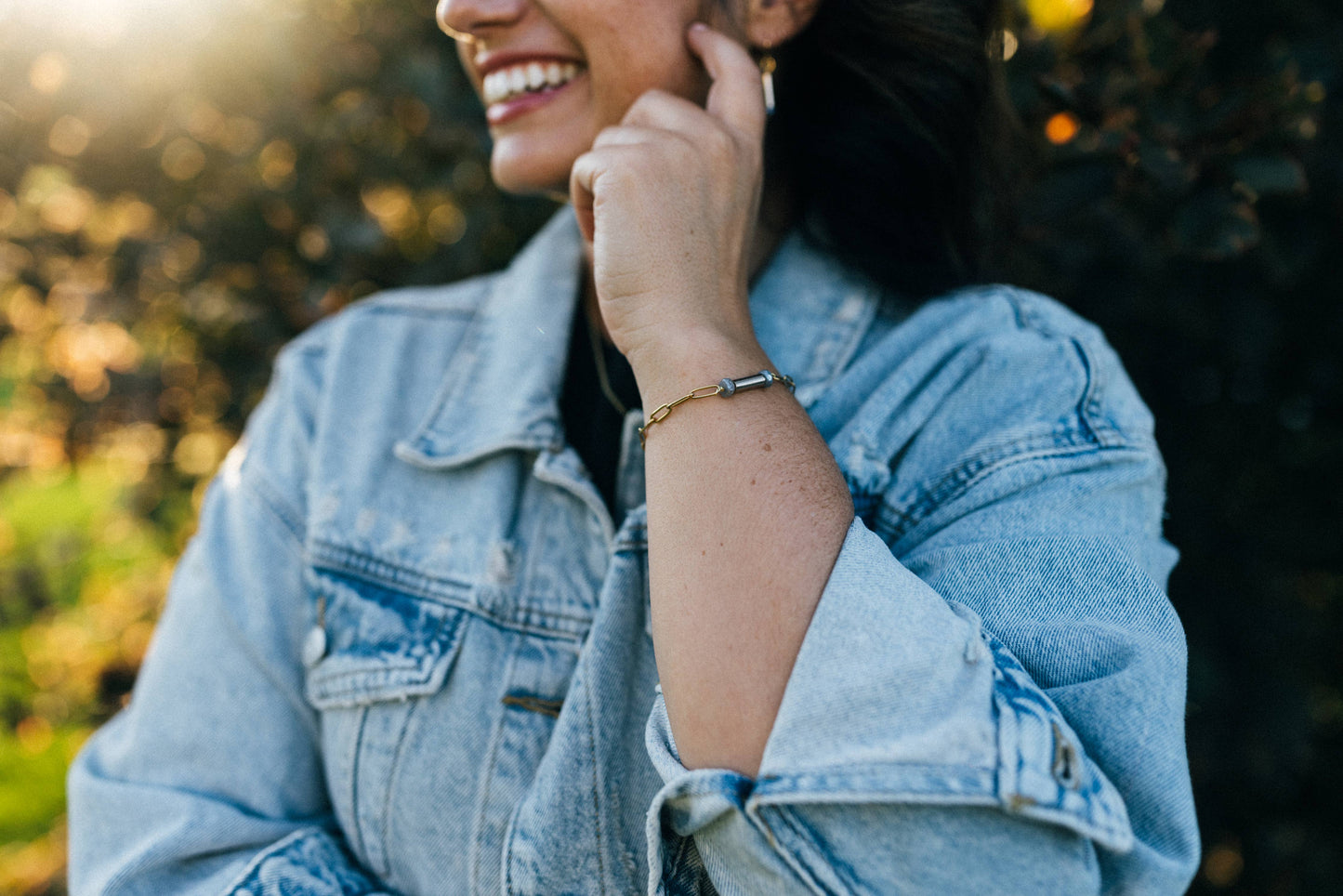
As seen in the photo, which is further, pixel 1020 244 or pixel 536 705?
pixel 1020 244

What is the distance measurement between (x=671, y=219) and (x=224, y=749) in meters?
0.94

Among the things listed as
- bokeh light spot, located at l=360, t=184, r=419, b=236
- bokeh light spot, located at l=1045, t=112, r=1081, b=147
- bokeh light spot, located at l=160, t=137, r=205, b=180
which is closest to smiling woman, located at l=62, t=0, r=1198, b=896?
bokeh light spot, located at l=1045, t=112, r=1081, b=147

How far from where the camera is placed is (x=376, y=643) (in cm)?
119

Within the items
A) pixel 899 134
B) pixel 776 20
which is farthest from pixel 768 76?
pixel 899 134

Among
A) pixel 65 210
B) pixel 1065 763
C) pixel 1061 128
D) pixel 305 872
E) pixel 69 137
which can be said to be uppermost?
pixel 69 137

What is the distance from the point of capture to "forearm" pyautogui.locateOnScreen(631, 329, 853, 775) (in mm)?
813

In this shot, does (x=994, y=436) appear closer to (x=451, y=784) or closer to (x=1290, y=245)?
(x=451, y=784)

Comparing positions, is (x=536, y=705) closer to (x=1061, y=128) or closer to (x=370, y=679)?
(x=370, y=679)

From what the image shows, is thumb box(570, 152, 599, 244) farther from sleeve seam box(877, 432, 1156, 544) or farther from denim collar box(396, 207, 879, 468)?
sleeve seam box(877, 432, 1156, 544)

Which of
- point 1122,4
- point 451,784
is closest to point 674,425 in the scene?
point 451,784

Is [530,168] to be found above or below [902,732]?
above

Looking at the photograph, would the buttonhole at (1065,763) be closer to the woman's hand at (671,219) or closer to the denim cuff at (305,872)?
the woman's hand at (671,219)

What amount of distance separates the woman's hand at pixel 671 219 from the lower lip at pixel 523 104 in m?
0.16

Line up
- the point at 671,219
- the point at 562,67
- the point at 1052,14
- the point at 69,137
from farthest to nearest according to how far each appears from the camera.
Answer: the point at 1052,14
the point at 69,137
the point at 562,67
the point at 671,219
